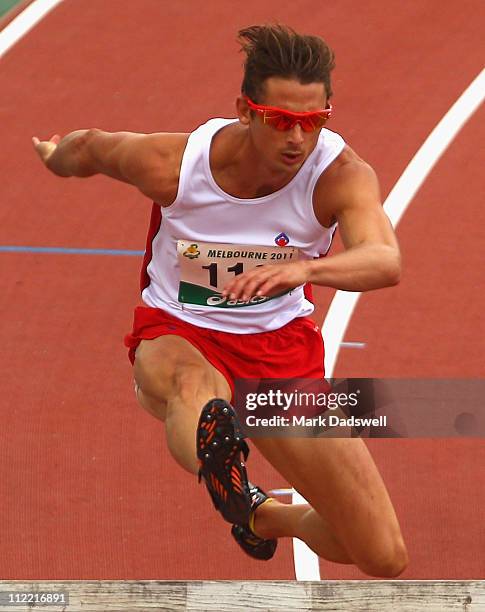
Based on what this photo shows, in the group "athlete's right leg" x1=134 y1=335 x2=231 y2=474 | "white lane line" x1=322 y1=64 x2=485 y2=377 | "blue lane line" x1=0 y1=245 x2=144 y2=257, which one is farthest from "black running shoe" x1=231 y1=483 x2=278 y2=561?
"blue lane line" x1=0 y1=245 x2=144 y2=257

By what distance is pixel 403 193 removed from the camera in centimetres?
1116

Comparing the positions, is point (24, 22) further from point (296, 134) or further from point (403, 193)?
point (296, 134)

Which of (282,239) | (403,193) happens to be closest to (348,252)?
(282,239)

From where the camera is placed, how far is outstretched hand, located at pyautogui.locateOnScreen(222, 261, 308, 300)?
5148mm

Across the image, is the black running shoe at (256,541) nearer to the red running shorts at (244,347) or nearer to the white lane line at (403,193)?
the red running shorts at (244,347)

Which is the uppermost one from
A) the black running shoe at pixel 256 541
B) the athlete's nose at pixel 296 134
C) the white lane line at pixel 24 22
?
the white lane line at pixel 24 22

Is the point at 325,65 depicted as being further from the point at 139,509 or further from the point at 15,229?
the point at 15,229

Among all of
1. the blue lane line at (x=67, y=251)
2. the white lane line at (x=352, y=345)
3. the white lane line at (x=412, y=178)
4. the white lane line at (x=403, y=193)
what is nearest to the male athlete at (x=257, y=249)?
the white lane line at (x=403, y=193)

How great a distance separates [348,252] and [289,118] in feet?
1.93

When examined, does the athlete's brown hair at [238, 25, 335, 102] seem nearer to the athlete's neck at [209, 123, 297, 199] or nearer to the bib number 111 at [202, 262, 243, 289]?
the athlete's neck at [209, 123, 297, 199]

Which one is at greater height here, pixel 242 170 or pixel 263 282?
pixel 242 170

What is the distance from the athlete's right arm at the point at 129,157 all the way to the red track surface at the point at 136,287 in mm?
2503

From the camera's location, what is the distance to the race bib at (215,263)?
617 cm

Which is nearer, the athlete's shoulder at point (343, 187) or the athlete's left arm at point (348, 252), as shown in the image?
the athlete's left arm at point (348, 252)
